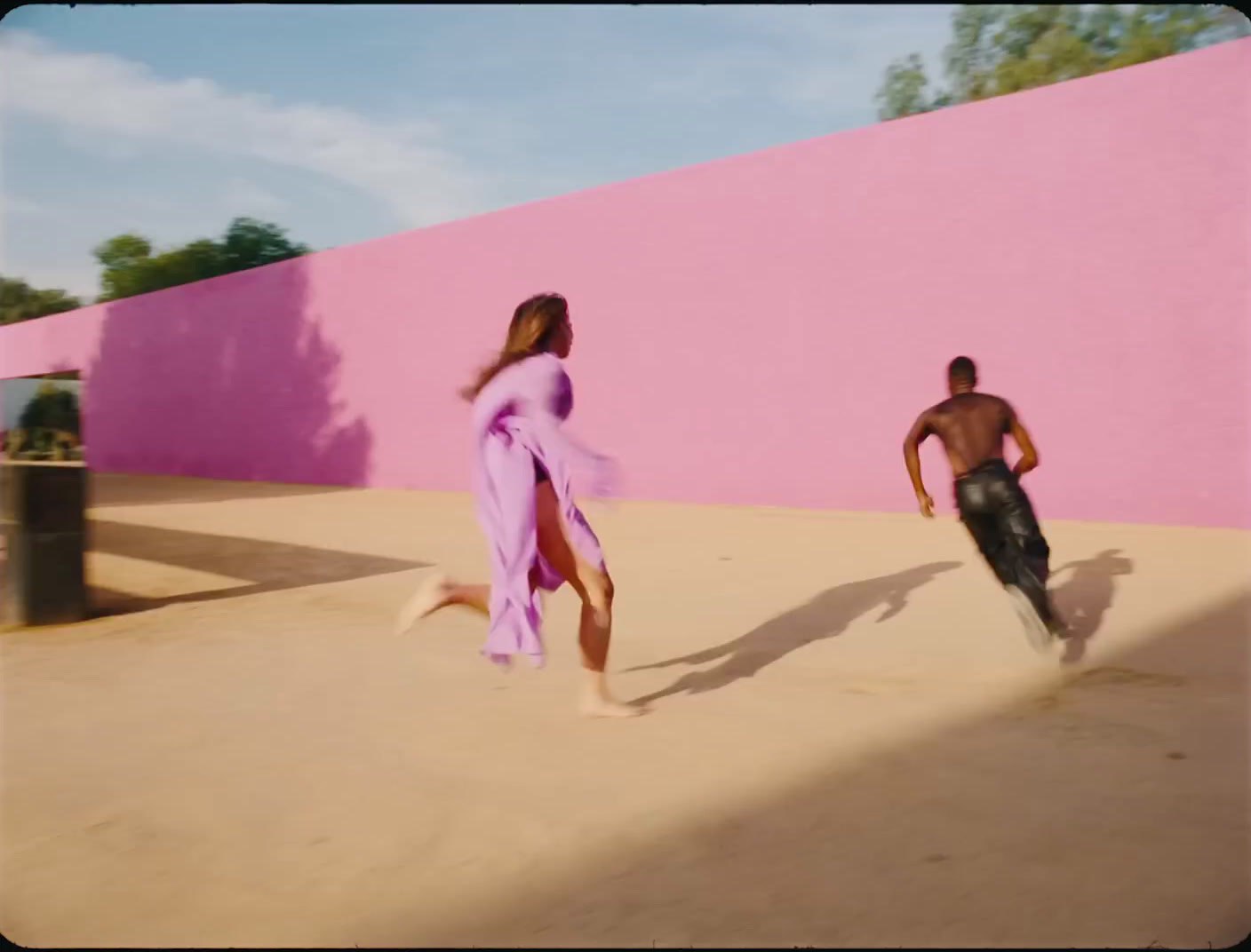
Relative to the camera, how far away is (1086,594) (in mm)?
5754

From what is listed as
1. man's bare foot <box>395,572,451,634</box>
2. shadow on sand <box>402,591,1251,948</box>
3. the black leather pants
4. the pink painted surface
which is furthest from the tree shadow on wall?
shadow on sand <box>402,591,1251,948</box>

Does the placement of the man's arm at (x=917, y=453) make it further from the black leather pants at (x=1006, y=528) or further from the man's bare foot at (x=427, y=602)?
the man's bare foot at (x=427, y=602)

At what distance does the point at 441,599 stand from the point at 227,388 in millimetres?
17898

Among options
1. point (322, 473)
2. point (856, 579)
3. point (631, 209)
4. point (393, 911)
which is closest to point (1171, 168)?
point (856, 579)

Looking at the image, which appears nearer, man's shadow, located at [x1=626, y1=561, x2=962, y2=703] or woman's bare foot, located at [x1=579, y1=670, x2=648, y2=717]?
woman's bare foot, located at [x1=579, y1=670, x2=648, y2=717]

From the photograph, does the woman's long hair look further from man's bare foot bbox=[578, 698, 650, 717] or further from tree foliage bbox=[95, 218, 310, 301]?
tree foliage bbox=[95, 218, 310, 301]

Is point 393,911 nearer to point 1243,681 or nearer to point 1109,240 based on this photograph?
point 1243,681

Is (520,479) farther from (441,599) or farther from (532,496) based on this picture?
(441,599)

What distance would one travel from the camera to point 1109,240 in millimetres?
9094

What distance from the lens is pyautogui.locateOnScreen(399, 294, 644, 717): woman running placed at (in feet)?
11.4

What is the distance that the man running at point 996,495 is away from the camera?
169 inches

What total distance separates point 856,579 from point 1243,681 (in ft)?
9.17

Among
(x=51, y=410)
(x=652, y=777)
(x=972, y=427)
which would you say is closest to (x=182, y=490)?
(x=972, y=427)

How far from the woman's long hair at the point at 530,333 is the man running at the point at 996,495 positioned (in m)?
1.87
